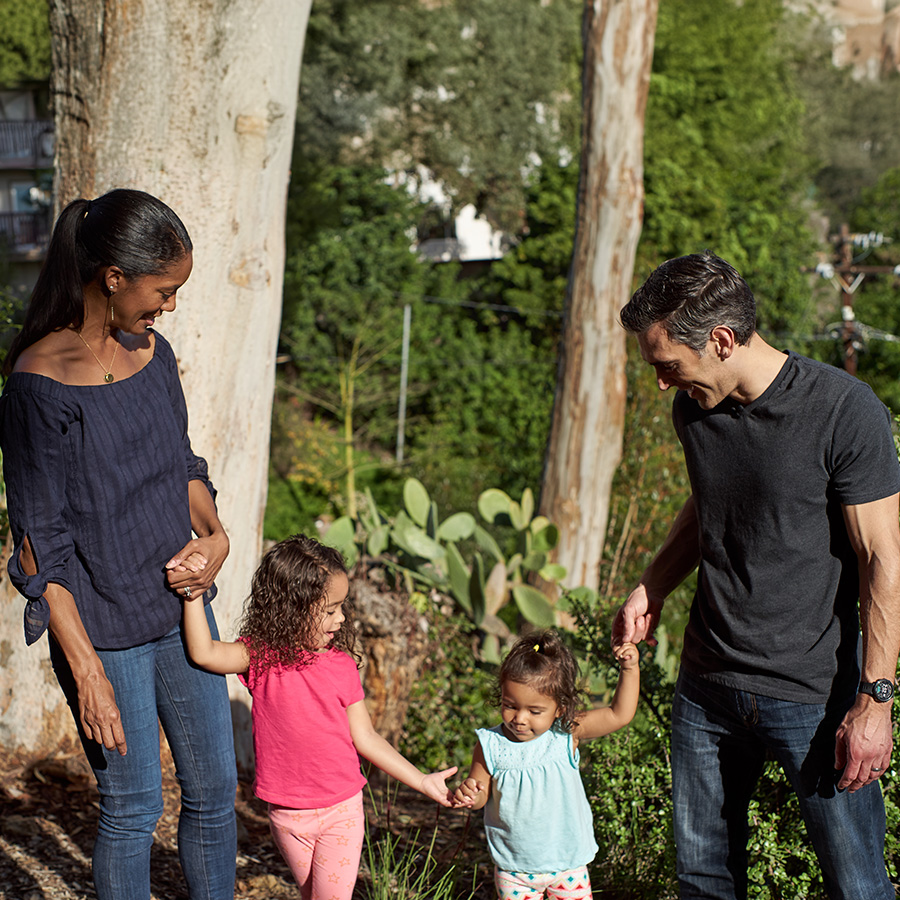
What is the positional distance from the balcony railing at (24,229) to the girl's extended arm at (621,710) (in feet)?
78.4

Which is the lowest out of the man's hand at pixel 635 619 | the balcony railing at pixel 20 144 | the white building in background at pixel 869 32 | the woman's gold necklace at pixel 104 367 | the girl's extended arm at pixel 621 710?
the girl's extended arm at pixel 621 710

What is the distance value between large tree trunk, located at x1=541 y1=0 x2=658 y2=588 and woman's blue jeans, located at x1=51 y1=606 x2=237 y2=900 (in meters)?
5.17

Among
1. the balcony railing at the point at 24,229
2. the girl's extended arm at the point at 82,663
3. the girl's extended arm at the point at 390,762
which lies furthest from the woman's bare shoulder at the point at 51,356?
the balcony railing at the point at 24,229

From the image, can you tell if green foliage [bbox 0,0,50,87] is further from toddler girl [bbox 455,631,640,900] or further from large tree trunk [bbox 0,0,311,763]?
toddler girl [bbox 455,631,640,900]

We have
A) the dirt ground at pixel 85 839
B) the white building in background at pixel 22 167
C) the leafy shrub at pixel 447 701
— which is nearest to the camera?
the dirt ground at pixel 85 839

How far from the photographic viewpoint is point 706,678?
6.63 feet

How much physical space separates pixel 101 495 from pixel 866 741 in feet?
5.22

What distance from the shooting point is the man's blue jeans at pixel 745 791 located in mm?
1858

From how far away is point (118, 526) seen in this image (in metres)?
1.99

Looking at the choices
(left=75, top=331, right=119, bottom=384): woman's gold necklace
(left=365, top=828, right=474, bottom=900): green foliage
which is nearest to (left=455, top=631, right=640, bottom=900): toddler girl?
(left=365, top=828, right=474, bottom=900): green foliage

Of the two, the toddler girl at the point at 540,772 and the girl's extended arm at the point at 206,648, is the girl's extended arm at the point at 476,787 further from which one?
the girl's extended arm at the point at 206,648

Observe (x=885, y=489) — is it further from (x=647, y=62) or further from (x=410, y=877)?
(x=647, y=62)

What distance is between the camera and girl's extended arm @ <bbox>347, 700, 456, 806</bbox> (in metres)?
2.07

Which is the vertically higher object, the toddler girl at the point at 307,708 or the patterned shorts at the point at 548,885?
the toddler girl at the point at 307,708
